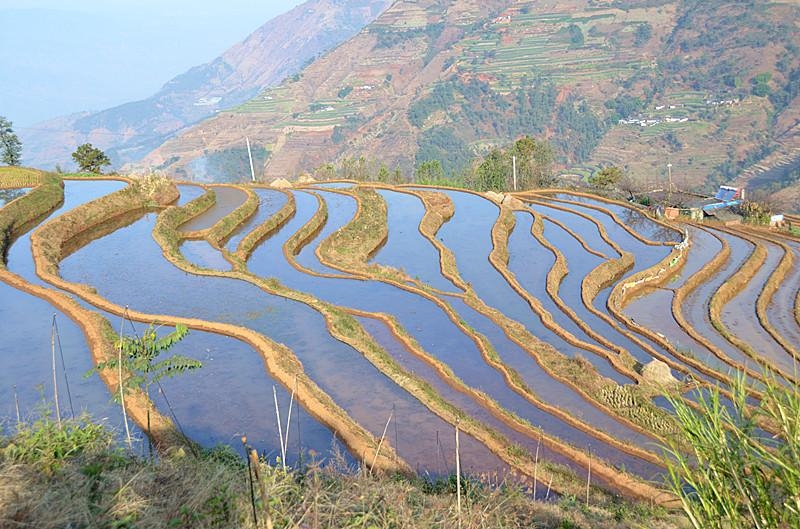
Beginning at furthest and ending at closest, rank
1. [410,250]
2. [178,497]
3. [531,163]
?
[531,163], [410,250], [178,497]

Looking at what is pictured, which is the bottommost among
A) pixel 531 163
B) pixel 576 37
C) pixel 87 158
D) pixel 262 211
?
pixel 531 163

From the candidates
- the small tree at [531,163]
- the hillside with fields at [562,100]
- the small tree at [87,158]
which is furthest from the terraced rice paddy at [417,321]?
the hillside with fields at [562,100]

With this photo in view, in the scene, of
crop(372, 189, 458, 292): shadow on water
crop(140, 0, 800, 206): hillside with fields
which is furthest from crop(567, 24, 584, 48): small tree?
crop(372, 189, 458, 292): shadow on water

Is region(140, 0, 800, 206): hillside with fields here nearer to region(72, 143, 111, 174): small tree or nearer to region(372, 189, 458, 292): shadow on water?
region(72, 143, 111, 174): small tree

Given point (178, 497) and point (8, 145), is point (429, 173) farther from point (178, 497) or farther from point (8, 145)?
point (178, 497)

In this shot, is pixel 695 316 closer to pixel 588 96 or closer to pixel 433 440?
pixel 433 440

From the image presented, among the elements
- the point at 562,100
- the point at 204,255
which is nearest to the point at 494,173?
the point at 204,255

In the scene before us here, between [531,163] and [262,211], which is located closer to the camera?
[262,211]

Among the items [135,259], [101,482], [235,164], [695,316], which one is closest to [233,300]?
[135,259]
